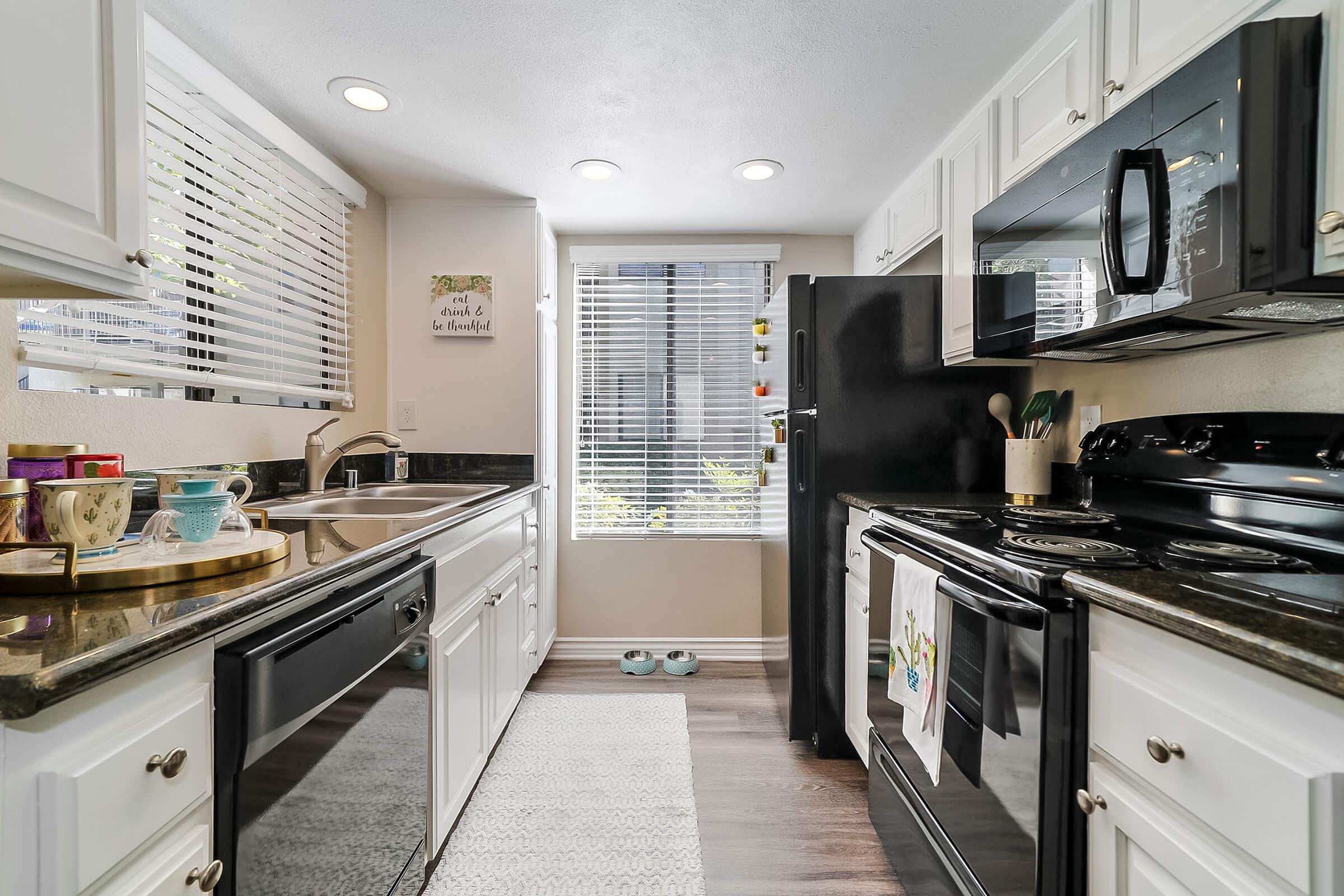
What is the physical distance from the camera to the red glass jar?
1.08 metres

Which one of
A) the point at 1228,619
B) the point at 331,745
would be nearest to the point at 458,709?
the point at 331,745

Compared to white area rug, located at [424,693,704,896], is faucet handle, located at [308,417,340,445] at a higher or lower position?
higher


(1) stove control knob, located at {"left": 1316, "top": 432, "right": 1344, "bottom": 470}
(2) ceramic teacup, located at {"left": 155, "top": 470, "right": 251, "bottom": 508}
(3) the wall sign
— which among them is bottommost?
(2) ceramic teacup, located at {"left": 155, "top": 470, "right": 251, "bottom": 508}

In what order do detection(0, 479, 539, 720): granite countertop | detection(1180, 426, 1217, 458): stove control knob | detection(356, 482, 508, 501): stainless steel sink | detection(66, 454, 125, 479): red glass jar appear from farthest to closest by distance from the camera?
detection(356, 482, 508, 501): stainless steel sink, detection(1180, 426, 1217, 458): stove control knob, detection(66, 454, 125, 479): red glass jar, detection(0, 479, 539, 720): granite countertop

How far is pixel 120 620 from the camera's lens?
0.72m

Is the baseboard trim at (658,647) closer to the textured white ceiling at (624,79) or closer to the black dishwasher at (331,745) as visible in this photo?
the black dishwasher at (331,745)

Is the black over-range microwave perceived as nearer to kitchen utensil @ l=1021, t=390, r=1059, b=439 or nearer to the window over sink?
kitchen utensil @ l=1021, t=390, r=1059, b=439

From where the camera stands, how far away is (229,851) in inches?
32.7

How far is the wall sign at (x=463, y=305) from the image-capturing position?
2.86m

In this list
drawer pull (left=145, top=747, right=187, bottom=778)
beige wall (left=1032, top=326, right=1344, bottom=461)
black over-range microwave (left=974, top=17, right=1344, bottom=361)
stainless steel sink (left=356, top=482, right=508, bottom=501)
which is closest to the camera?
drawer pull (left=145, top=747, right=187, bottom=778)

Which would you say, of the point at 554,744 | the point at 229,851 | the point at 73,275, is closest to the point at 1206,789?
the point at 229,851

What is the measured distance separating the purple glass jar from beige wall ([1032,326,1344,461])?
224cm

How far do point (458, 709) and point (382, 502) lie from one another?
0.92m

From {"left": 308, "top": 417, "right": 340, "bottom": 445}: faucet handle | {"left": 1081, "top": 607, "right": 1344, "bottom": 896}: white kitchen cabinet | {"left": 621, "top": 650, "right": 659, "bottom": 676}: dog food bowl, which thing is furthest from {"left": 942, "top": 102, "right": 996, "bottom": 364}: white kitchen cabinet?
{"left": 308, "top": 417, "right": 340, "bottom": 445}: faucet handle
